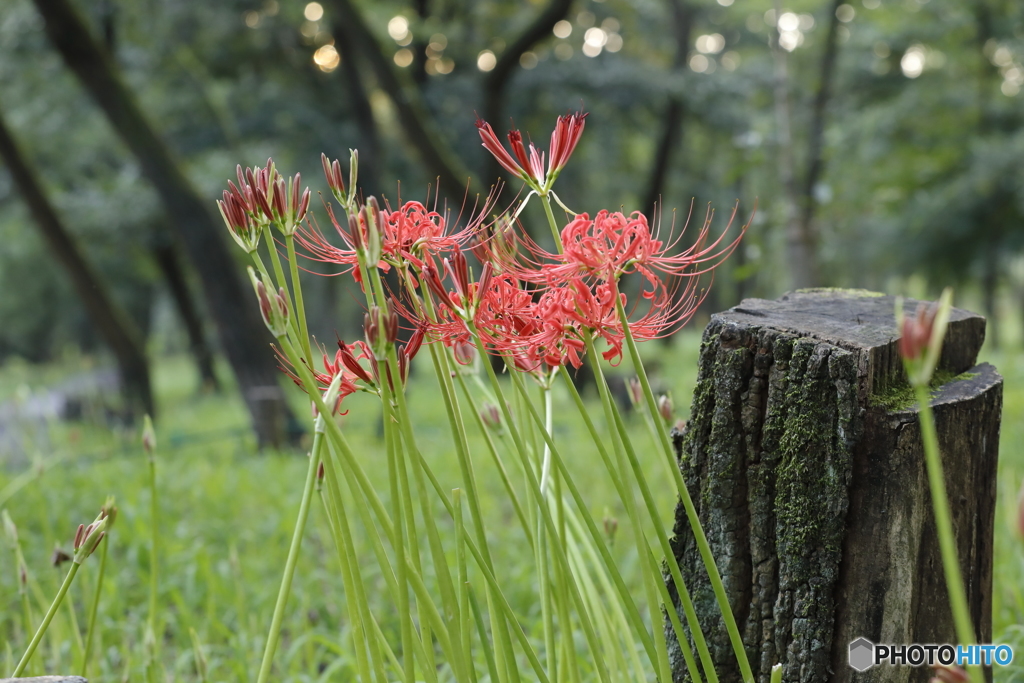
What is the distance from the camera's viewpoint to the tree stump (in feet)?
3.88

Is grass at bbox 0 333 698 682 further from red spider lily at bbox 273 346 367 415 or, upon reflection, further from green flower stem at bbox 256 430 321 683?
red spider lily at bbox 273 346 367 415

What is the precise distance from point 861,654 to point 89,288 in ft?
24.2

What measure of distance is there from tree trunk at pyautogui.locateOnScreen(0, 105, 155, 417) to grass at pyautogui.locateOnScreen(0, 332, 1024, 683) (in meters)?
1.90

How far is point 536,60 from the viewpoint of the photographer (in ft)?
29.0

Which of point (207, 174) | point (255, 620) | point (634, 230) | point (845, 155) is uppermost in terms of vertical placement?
point (845, 155)

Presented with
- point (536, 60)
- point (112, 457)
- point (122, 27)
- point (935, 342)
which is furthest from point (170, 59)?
point (935, 342)

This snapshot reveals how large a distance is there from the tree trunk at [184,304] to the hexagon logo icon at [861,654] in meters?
10.3

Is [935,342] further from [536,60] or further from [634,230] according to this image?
[536,60]

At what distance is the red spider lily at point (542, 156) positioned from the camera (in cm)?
94

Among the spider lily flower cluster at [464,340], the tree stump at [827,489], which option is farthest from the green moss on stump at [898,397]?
the spider lily flower cluster at [464,340]

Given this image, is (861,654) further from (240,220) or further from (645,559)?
(240,220)

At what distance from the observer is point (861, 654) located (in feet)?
3.96

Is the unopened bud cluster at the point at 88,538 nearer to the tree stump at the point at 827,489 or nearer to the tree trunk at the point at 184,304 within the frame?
the tree stump at the point at 827,489

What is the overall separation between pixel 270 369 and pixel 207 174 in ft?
13.8
